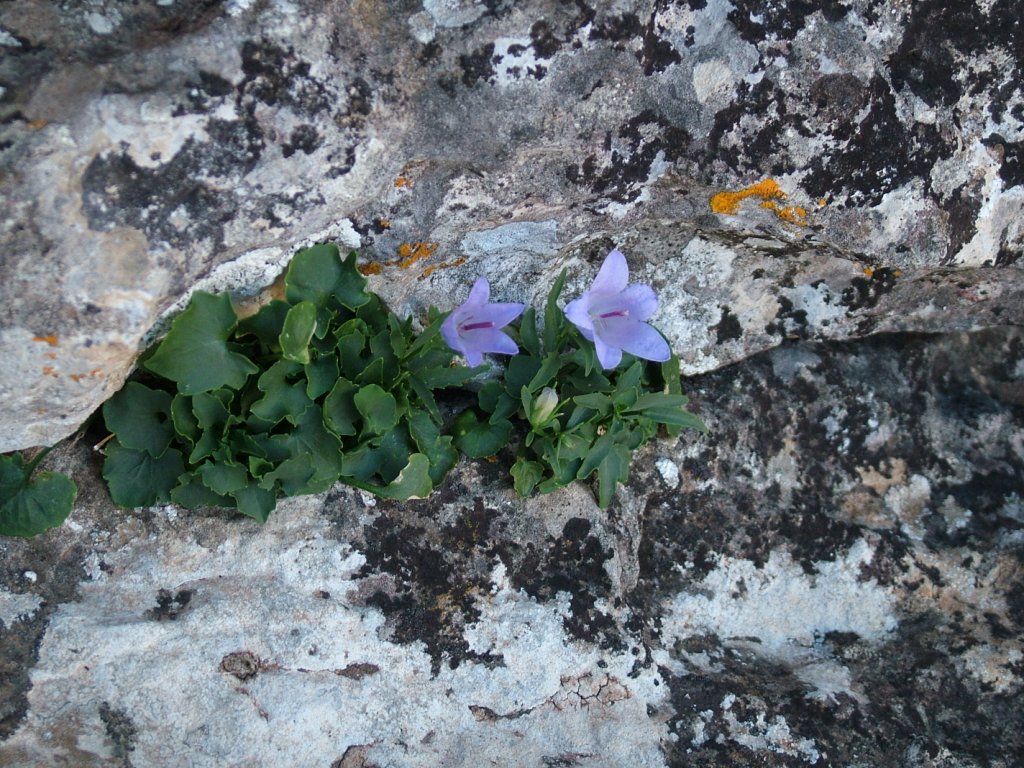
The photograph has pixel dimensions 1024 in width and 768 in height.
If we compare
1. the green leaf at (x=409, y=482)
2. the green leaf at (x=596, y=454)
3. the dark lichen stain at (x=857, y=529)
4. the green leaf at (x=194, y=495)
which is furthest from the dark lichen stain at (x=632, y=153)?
the green leaf at (x=194, y=495)

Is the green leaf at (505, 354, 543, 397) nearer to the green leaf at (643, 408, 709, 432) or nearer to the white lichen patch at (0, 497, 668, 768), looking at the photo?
the green leaf at (643, 408, 709, 432)

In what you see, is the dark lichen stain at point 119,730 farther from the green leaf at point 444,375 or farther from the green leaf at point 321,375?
the green leaf at point 444,375

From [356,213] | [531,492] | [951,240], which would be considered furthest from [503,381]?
[951,240]

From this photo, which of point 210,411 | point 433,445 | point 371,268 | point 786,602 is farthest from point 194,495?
point 786,602

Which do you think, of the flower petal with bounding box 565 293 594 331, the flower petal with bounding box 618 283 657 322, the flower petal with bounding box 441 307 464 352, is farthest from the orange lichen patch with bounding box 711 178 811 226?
the flower petal with bounding box 441 307 464 352

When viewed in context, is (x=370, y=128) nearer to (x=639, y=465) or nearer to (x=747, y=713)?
(x=639, y=465)

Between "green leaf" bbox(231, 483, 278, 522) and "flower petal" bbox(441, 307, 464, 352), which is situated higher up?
"flower petal" bbox(441, 307, 464, 352)
